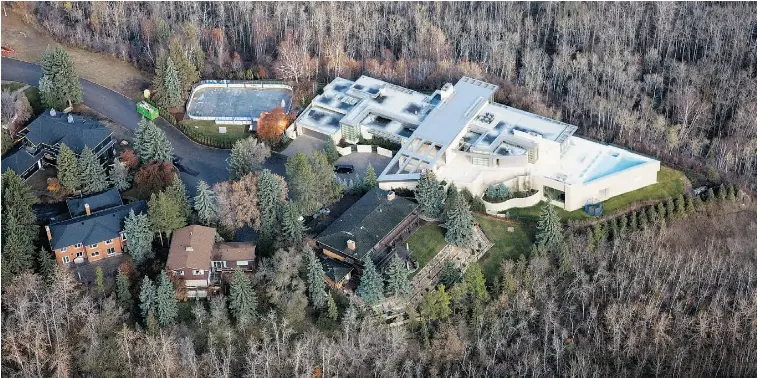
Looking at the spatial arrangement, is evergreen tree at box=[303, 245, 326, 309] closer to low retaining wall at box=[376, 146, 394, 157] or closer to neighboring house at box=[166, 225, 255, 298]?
neighboring house at box=[166, 225, 255, 298]

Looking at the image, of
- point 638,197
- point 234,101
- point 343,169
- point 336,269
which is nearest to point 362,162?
point 343,169

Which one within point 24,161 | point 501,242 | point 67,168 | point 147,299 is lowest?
point 501,242

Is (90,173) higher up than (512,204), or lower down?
higher up

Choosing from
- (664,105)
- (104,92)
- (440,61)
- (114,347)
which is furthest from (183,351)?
(664,105)

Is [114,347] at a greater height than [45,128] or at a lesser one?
lesser

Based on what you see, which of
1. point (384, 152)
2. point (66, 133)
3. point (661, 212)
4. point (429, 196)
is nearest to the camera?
point (429, 196)

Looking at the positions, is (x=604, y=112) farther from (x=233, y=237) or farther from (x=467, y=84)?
(x=233, y=237)

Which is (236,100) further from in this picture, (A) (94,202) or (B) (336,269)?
(B) (336,269)

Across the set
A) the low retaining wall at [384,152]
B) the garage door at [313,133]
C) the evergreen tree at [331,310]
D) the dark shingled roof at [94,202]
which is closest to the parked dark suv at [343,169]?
the low retaining wall at [384,152]
